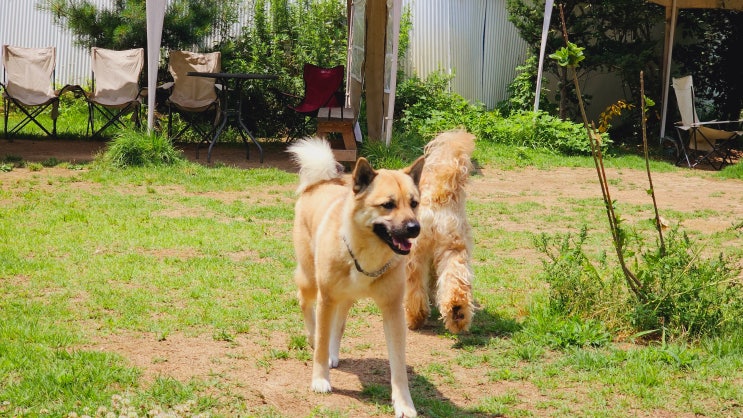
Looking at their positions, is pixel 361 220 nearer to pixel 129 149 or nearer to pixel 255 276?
pixel 255 276

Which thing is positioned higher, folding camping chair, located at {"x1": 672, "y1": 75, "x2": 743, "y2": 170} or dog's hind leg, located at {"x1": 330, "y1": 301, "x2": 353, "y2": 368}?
folding camping chair, located at {"x1": 672, "y1": 75, "x2": 743, "y2": 170}

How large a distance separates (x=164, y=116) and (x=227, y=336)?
10192 millimetres

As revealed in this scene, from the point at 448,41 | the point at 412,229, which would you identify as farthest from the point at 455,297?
the point at 448,41

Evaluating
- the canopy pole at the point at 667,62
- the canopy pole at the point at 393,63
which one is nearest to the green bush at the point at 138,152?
the canopy pole at the point at 393,63

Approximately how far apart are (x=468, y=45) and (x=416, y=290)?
11997 mm

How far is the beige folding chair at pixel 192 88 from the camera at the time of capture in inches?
464

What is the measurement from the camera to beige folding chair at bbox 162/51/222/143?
11.8 metres

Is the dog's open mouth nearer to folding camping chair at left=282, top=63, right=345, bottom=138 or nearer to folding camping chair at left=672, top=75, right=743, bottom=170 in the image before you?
folding camping chair at left=282, top=63, right=345, bottom=138

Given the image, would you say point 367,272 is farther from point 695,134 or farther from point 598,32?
point 598,32

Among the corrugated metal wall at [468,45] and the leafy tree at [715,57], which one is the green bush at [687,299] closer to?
the corrugated metal wall at [468,45]

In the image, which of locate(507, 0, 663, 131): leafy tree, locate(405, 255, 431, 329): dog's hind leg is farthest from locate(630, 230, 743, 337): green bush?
locate(507, 0, 663, 131): leafy tree

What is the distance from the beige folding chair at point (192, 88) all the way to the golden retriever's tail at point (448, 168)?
24.2 ft

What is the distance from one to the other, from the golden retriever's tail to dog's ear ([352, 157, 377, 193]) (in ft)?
4.33

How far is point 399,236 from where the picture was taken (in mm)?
3438
